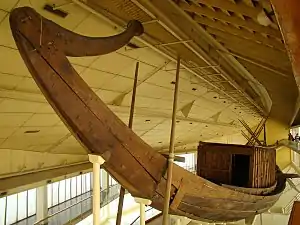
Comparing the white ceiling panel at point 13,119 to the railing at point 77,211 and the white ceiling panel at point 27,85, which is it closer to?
the white ceiling panel at point 27,85

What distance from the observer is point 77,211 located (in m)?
10.3

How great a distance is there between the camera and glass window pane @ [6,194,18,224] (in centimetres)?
1059

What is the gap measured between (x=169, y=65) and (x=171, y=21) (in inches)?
79.5

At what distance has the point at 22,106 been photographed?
4.66 m

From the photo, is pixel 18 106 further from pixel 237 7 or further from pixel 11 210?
pixel 11 210

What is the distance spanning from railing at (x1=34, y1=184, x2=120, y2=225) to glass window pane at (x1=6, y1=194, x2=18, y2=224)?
1508mm

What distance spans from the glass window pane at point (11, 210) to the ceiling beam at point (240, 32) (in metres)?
8.93

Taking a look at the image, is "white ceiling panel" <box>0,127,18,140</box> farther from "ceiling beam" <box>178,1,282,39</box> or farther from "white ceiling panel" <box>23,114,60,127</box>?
"ceiling beam" <box>178,1,282,39</box>

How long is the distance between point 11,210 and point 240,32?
9489 mm

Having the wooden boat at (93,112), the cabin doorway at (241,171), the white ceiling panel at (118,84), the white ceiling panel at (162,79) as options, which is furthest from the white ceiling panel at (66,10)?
the cabin doorway at (241,171)

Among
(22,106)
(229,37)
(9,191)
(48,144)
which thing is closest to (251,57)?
(229,37)

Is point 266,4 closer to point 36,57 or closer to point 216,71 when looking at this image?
point 36,57

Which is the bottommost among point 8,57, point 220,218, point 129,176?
point 220,218

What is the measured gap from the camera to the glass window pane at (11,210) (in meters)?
10.6
